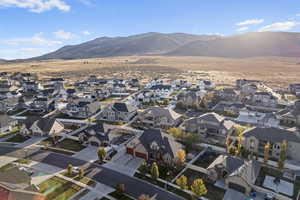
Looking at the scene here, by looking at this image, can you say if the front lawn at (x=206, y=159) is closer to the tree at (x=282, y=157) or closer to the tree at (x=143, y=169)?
the tree at (x=143, y=169)

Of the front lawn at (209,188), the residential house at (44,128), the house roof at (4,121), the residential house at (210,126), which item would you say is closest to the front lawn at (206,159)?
the front lawn at (209,188)

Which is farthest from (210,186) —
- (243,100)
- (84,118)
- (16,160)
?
(243,100)

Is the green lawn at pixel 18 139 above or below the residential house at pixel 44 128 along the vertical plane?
below

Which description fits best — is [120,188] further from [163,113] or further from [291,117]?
[291,117]

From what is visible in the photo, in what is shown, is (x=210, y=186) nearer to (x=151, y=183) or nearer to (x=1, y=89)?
(x=151, y=183)

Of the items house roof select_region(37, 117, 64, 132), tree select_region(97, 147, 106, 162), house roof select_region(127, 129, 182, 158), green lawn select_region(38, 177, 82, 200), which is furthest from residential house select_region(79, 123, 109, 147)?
green lawn select_region(38, 177, 82, 200)
